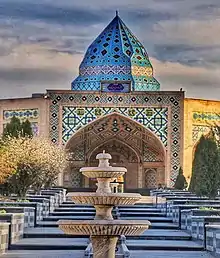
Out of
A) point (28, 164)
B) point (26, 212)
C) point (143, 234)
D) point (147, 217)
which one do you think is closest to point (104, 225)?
point (143, 234)

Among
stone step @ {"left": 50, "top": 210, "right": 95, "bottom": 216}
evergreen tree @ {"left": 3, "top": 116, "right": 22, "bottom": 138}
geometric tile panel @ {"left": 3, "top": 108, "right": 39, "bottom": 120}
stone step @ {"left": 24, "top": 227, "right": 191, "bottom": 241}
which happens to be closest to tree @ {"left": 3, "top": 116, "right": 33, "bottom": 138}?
evergreen tree @ {"left": 3, "top": 116, "right": 22, "bottom": 138}

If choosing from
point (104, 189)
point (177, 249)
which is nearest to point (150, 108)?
point (177, 249)

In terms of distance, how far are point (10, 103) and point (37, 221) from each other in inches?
582

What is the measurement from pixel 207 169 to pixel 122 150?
13513 mm

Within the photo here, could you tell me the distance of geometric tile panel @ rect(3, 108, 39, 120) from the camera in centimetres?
2753

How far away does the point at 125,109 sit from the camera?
27.1 metres

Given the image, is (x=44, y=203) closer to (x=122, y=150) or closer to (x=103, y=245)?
(x=103, y=245)

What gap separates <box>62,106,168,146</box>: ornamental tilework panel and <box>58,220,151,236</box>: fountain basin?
20.2 meters

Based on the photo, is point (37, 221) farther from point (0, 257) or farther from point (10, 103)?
point (10, 103)

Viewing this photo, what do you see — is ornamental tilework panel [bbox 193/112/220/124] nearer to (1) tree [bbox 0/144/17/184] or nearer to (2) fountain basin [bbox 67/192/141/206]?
(1) tree [bbox 0/144/17/184]

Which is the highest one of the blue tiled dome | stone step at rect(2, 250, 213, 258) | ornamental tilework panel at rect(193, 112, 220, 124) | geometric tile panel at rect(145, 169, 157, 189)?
the blue tiled dome

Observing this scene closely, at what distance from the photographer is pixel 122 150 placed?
96.4ft

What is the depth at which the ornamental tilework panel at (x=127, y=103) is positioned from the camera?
27219 mm

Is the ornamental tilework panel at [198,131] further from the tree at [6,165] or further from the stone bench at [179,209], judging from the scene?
the stone bench at [179,209]
